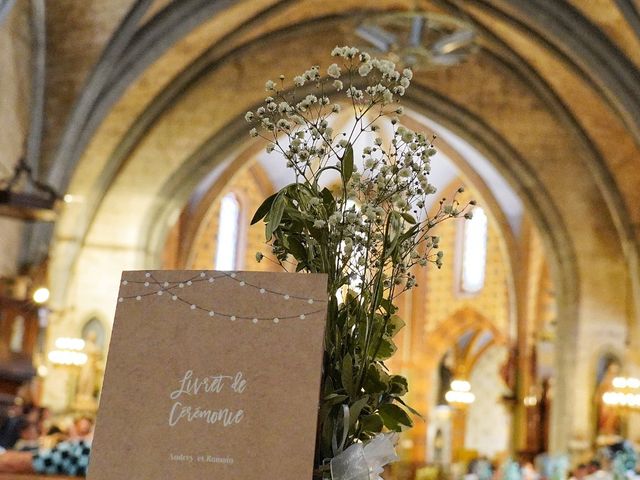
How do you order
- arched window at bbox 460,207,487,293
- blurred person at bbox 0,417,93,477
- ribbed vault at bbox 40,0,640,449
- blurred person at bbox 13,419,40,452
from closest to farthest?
blurred person at bbox 0,417,93,477
blurred person at bbox 13,419,40,452
ribbed vault at bbox 40,0,640,449
arched window at bbox 460,207,487,293

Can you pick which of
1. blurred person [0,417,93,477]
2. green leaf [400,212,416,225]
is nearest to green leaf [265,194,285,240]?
green leaf [400,212,416,225]

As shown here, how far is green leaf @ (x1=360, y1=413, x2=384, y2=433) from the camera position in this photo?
2355 millimetres

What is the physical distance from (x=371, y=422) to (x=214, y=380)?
16.3 inches

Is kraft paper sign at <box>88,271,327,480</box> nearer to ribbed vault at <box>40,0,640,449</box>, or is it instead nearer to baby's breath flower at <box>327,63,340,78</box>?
baby's breath flower at <box>327,63,340,78</box>

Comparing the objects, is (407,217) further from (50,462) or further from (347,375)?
(50,462)

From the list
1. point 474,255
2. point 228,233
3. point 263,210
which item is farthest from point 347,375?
point 474,255

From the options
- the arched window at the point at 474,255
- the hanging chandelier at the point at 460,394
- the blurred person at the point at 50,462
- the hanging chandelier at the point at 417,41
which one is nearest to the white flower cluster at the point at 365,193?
the blurred person at the point at 50,462

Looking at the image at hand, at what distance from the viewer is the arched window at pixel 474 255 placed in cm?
2392

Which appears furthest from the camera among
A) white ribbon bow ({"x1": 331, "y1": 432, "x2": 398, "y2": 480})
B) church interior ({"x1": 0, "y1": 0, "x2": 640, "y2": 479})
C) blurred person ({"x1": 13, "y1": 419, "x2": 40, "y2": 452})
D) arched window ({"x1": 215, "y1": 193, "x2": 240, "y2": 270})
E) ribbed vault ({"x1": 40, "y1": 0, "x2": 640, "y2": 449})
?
arched window ({"x1": 215, "y1": 193, "x2": 240, "y2": 270})

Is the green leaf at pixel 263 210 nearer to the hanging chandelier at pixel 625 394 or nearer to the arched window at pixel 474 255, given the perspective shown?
the hanging chandelier at pixel 625 394

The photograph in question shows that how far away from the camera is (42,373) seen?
1552 cm

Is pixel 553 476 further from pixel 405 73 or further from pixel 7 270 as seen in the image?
pixel 405 73

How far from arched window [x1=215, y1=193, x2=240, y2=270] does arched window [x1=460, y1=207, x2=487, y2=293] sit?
184 inches

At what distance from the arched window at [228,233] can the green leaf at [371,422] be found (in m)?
21.3
